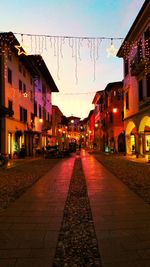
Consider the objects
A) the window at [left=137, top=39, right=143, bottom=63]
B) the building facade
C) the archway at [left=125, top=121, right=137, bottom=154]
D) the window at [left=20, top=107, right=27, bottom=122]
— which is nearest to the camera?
the window at [left=137, top=39, right=143, bottom=63]

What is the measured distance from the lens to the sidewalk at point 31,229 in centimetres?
424

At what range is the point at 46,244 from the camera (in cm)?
479

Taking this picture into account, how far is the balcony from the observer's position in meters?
24.1

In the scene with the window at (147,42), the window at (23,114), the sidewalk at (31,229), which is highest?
the window at (147,42)

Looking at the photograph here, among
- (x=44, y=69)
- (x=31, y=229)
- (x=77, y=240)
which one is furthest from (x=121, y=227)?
(x=44, y=69)

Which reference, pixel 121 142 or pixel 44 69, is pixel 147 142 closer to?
pixel 44 69

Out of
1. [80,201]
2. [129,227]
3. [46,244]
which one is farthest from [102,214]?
[46,244]

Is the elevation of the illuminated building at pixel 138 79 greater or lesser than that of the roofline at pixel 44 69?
lesser

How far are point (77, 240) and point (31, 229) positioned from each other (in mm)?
1049

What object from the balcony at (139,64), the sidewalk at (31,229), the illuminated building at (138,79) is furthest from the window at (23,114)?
the sidewalk at (31,229)

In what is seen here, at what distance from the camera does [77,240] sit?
16.4 ft

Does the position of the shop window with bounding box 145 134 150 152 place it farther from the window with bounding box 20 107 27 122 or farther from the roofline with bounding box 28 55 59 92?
the roofline with bounding box 28 55 59 92

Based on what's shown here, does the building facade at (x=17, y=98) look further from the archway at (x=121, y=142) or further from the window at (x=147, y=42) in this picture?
the archway at (x=121, y=142)

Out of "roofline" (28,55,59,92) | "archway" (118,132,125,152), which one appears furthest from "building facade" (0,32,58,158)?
"archway" (118,132,125,152)
